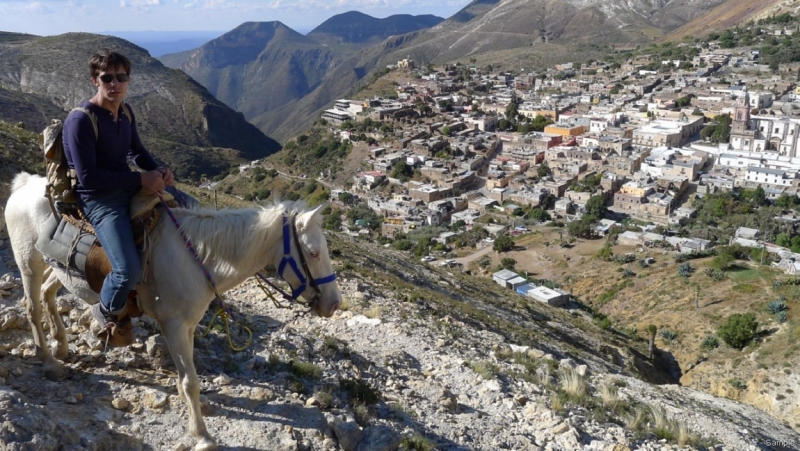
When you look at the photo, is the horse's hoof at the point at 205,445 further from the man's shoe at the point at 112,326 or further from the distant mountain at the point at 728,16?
the distant mountain at the point at 728,16

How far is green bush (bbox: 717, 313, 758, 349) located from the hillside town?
9.34m

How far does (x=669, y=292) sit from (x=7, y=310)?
21480 millimetres

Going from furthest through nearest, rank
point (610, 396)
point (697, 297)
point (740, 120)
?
point (740, 120) < point (697, 297) < point (610, 396)

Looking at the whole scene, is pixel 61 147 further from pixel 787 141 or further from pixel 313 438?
pixel 787 141

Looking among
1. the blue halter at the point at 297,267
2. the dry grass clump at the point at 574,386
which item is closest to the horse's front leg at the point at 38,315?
the blue halter at the point at 297,267

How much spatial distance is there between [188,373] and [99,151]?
47.8 inches

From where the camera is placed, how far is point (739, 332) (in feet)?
51.7

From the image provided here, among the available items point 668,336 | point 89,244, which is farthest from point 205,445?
point 668,336

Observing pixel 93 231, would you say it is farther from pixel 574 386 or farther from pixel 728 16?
pixel 728 16

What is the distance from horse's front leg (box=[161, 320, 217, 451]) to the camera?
3.05 m

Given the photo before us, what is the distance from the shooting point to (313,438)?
356 cm

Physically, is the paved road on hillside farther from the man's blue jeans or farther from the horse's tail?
the man's blue jeans

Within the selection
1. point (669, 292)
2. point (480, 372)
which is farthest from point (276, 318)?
point (669, 292)

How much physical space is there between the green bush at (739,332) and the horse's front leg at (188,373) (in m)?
16.2
